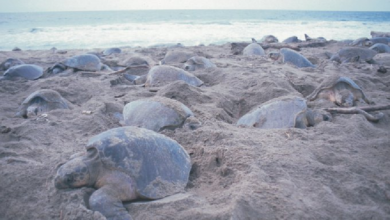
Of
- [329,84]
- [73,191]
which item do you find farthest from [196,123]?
[329,84]

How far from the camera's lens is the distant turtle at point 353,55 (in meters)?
6.14

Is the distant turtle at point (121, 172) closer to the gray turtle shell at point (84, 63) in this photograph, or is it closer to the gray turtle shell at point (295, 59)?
the gray turtle shell at point (84, 63)

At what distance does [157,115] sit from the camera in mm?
2596

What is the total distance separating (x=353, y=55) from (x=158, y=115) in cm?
550

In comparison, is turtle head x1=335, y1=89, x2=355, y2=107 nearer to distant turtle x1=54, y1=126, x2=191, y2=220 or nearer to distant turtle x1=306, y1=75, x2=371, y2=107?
distant turtle x1=306, y1=75, x2=371, y2=107

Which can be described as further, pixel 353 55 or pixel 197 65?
pixel 353 55

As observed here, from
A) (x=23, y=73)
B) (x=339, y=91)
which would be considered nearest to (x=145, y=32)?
(x=23, y=73)

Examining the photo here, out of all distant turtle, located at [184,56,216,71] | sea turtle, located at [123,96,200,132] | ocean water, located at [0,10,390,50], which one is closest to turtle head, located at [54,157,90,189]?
sea turtle, located at [123,96,200,132]

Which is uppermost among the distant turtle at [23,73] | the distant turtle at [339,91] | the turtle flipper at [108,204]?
the distant turtle at [339,91]

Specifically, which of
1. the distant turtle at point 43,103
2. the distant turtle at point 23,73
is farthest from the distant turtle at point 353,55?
the distant turtle at point 23,73

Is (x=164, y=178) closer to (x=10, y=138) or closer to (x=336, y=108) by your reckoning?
(x=10, y=138)

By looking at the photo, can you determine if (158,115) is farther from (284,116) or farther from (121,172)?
(284,116)

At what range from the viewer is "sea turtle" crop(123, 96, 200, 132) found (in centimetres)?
254

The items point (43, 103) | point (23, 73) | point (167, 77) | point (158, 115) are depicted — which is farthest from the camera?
point (23, 73)
